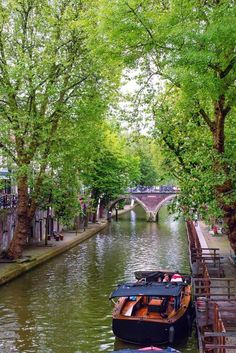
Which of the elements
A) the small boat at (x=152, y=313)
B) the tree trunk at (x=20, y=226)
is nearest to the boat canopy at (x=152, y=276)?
the small boat at (x=152, y=313)

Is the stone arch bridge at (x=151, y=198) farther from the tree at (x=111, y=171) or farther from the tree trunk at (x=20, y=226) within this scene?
the tree trunk at (x=20, y=226)

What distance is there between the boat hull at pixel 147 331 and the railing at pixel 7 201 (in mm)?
18423

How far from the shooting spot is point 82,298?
23.7 m

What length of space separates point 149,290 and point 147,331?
1.59 metres

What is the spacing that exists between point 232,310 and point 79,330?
5.73 meters

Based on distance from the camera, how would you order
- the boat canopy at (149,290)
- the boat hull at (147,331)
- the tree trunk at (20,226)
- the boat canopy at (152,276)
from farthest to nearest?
the tree trunk at (20,226), the boat canopy at (152,276), the boat canopy at (149,290), the boat hull at (147,331)

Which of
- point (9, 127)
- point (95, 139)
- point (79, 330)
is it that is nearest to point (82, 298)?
point (79, 330)

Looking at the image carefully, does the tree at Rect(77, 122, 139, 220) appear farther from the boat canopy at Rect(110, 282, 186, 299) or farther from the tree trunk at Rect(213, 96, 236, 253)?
the tree trunk at Rect(213, 96, 236, 253)

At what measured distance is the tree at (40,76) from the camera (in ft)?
89.2

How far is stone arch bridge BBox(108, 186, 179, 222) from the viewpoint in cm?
7175

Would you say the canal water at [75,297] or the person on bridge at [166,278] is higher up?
the person on bridge at [166,278]

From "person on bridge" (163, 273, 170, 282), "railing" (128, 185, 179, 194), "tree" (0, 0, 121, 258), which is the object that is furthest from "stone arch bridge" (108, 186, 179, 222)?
"person on bridge" (163, 273, 170, 282)

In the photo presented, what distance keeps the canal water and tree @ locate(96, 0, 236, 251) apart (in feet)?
18.3

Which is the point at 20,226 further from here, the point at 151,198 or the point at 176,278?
the point at 151,198
